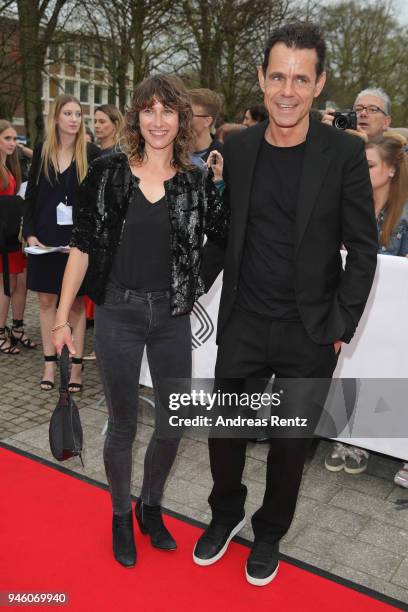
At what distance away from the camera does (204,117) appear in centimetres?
538

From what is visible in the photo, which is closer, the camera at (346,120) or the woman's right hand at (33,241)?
the camera at (346,120)

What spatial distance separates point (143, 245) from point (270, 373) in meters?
0.86

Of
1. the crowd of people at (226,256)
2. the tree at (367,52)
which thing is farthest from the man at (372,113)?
the tree at (367,52)

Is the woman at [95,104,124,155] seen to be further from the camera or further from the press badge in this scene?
the camera

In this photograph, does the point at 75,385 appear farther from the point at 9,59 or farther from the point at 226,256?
the point at 9,59

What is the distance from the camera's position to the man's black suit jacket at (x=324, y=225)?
2715mm

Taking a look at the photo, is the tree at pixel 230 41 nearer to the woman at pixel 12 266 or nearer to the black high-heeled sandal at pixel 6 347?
the woman at pixel 12 266

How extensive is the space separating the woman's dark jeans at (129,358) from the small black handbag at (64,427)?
0.53 feet

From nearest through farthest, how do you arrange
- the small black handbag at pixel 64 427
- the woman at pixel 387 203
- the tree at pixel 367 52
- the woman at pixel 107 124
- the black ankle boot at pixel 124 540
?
the small black handbag at pixel 64 427 → the black ankle boot at pixel 124 540 → the woman at pixel 387 203 → the woman at pixel 107 124 → the tree at pixel 367 52

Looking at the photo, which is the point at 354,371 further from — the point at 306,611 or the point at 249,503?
the point at 306,611

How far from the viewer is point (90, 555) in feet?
10.4

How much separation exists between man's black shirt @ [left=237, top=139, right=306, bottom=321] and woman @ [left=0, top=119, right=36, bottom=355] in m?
3.93

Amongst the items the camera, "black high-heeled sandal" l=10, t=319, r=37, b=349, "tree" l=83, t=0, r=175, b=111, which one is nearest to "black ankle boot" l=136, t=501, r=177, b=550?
the camera

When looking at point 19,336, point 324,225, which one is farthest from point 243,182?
point 19,336
